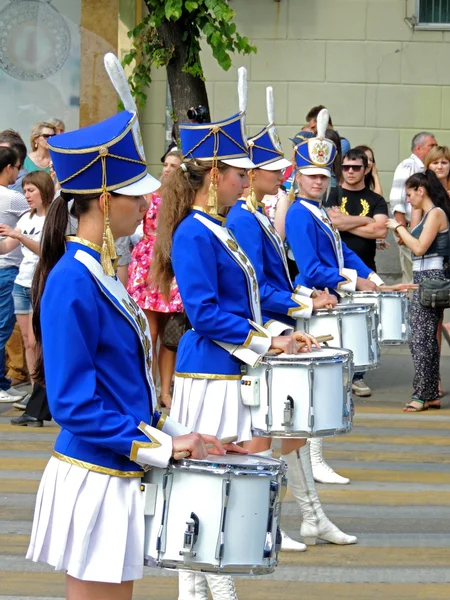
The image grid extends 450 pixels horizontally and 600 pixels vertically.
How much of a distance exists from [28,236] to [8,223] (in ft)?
1.59

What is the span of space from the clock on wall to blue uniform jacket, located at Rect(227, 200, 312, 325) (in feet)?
27.5

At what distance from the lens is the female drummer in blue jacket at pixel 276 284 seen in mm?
5551

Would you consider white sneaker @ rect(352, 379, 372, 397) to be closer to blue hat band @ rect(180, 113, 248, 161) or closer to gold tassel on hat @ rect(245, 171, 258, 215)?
gold tassel on hat @ rect(245, 171, 258, 215)

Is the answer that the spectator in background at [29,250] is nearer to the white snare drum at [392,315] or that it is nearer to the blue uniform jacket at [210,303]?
the white snare drum at [392,315]

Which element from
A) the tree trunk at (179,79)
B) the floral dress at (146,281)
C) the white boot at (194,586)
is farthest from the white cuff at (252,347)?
the tree trunk at (179,79)

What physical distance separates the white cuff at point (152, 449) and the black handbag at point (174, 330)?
5.64m

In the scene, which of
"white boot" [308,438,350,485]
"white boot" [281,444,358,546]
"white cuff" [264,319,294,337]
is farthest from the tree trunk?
"white cuff" [264,319,294,337]

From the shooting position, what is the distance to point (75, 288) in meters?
3.13

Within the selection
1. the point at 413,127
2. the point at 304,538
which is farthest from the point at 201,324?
the point at 413,127

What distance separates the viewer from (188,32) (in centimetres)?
1152

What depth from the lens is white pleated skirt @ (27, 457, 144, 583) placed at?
3.14 metres

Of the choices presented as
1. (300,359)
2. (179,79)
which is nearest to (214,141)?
(300,359)

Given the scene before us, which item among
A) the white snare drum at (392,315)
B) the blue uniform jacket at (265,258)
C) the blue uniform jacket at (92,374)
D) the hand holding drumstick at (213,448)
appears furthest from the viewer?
the white snare drum at (392,315)

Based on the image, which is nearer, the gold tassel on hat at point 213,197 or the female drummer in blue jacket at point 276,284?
the gold tassel on hat at point 213,197
